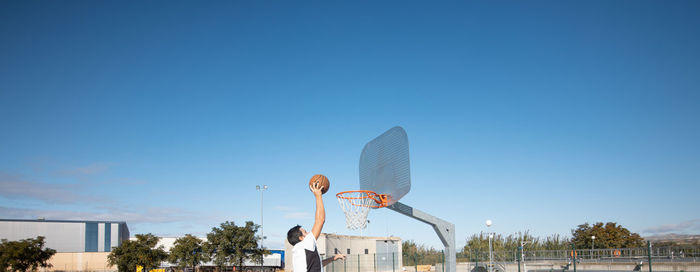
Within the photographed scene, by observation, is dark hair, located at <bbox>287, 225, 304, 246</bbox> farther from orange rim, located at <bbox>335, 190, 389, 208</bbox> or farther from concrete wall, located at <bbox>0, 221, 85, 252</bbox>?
concrete wall, located at <bbox>0, 221, 85, 252</bbox>

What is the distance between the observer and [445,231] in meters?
22.2

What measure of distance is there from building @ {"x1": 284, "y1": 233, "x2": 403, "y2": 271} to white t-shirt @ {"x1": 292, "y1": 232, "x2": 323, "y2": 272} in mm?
24062

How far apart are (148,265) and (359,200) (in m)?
21.8

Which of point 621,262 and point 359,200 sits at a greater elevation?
point 359,200

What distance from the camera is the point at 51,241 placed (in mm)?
69438

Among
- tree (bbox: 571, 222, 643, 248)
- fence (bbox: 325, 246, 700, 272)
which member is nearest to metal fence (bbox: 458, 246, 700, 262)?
fence (bbox: 325, 246, 700, 272)

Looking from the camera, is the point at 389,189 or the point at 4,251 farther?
the point at 4,251

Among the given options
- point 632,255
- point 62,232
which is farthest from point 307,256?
point 62,232

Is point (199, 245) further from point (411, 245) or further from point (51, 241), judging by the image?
point (51, 241)

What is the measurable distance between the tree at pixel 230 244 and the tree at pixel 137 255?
157 inches

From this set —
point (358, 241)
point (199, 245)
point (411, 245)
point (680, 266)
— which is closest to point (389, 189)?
point (680, 266)

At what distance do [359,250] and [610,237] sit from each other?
2667 centimetres

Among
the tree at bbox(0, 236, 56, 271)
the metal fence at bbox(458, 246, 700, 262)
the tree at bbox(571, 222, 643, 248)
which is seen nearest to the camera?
the metal fence at bbox(458, 246, 700, 262)

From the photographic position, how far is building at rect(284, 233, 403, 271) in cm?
3162
